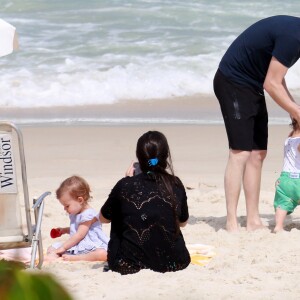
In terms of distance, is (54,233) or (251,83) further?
(251,83)

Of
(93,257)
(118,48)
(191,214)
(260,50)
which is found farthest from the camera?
(118,48)

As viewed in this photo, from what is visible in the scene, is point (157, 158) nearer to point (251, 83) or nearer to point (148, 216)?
point (148, 216)

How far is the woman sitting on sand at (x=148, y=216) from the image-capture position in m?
3.45

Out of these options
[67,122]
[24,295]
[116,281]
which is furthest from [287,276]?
[67,122]

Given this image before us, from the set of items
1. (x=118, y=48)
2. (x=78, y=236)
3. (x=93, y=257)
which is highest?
(x=118, y=48)

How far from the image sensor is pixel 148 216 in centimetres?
344

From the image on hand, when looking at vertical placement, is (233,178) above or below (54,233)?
above

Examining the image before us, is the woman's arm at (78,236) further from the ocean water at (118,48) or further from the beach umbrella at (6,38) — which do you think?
the ocean water at (118,48)

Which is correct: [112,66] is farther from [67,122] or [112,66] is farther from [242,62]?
[242,62]

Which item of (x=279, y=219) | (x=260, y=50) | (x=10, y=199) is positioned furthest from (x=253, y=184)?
Answer: (x=10, y=199)

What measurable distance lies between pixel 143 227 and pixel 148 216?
0.06m

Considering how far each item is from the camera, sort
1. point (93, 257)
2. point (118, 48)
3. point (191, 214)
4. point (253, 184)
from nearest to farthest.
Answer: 1. point (93, 257)
2. point (253, 184)
3. point (191, 214)
4. point (118, 48)

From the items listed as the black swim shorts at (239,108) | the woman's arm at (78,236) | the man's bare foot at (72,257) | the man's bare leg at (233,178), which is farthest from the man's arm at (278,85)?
the man's bare foot at (72,257)

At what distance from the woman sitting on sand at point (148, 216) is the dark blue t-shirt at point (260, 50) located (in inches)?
44.4
